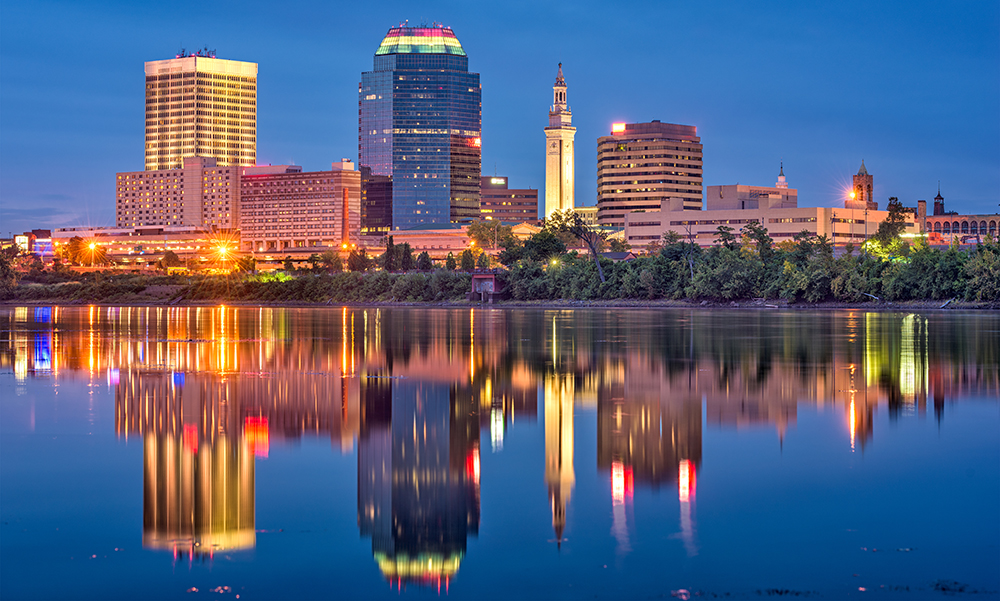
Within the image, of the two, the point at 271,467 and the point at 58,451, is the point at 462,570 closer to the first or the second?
the point at 271,467

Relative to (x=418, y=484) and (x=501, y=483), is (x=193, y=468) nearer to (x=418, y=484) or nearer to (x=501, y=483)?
(x=418, y=484)

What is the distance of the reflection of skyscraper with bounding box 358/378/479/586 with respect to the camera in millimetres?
12133

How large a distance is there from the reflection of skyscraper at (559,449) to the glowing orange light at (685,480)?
1597 mm

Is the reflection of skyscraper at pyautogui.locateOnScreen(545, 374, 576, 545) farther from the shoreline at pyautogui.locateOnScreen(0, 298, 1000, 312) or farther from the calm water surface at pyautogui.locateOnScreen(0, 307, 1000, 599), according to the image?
the shoreline at pyautogui.locateOnScreen(0, 298, 1000, 312)

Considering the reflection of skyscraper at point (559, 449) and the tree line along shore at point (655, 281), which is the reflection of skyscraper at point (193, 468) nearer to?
the reflection of skyscraper at point (559, 449)

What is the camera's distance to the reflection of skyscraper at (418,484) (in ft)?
39.8

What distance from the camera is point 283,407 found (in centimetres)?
2394

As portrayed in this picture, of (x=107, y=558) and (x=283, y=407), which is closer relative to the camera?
(x=107, y=558)

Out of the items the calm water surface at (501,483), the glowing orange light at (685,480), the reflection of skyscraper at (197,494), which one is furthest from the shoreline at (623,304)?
the reflection of skyscraper at (197,494)

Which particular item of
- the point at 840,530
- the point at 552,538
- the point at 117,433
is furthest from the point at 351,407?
the point at 840,530

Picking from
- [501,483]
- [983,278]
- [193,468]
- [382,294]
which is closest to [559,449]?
[501,483]

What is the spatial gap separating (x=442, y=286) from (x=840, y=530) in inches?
5061

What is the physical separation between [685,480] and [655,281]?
10724 centimetres

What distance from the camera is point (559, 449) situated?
1852cm
